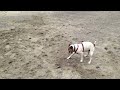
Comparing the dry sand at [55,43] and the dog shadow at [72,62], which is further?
the dog shadow at [72,62]

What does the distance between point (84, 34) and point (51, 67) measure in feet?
8.21

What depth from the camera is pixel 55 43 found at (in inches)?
287

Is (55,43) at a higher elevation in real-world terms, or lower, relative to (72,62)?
higher

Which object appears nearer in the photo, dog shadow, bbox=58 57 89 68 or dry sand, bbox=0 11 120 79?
dry sand, bbox=0 11 120 79

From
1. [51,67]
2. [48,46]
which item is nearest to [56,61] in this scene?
[51,67]

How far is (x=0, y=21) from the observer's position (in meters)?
9.10

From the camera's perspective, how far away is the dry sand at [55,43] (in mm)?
5797

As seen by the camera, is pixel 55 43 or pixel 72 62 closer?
pixel 72 62

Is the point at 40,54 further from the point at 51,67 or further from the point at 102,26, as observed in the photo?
the point at 102,26

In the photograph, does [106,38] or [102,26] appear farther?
[102,26]

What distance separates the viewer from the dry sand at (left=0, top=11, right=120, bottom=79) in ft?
19.0
